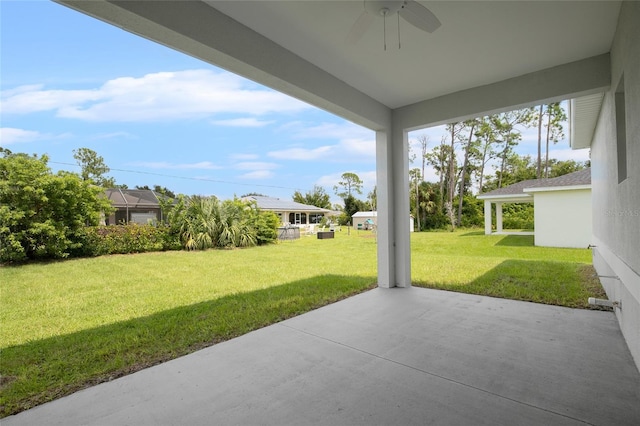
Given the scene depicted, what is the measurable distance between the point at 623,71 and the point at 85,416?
16.6 ft

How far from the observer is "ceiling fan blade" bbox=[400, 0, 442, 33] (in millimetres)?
2207

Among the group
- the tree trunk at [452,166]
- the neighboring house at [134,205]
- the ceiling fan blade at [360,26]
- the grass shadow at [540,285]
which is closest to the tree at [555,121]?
the tree trunk at [452,166]

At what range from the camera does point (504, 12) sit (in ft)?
9.06

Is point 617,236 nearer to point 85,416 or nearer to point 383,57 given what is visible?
point 383,57

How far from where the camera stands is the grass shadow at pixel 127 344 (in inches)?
93.8

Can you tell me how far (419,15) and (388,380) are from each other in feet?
9.11

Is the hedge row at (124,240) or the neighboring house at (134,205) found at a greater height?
the neighboring house at (134,205)

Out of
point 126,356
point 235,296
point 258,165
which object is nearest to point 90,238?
point 235,296

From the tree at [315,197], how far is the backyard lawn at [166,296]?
85.0 ft

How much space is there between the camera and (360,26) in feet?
7.96

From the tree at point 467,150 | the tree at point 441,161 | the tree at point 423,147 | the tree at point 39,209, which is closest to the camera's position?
the tree at point 39,209

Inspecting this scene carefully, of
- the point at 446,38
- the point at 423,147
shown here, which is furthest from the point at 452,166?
the point at 446,38

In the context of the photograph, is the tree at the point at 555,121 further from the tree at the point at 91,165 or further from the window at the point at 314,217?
the tree at the point at 91,165

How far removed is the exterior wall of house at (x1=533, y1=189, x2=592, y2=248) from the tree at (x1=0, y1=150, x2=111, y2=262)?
15.2m
